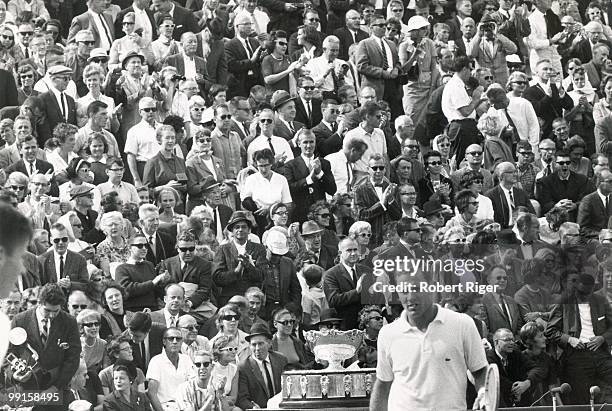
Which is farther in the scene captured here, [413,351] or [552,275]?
[552,275]

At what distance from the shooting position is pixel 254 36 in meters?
18.7

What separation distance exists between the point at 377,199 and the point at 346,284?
1.70m

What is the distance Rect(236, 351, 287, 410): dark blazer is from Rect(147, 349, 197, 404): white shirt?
0.41 meters

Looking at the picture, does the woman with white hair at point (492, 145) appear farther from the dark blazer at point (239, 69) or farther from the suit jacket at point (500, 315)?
the suit jacket at point (500, 315)

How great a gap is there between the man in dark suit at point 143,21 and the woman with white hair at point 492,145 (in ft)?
12.9

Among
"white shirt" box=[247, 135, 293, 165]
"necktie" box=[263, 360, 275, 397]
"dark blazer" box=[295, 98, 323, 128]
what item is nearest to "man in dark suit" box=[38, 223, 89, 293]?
"necktie" box=[263, 360, 275, 397]

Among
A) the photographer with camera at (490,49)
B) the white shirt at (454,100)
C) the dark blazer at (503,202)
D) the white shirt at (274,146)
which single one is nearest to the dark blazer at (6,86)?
the white shirt at (274,146)

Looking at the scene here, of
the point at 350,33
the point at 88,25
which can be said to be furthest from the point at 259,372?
the point at 350,33

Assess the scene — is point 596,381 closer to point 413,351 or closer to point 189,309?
point 189,309

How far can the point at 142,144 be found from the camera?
16.1 m

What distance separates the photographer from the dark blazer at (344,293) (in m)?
14.3

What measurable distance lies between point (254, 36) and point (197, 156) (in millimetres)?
3038

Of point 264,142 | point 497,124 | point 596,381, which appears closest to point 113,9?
point 264,142

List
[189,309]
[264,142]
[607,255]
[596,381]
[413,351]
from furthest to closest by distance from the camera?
[264,142] → [607,255] → [189,309] → [596,381] → [413,351]
